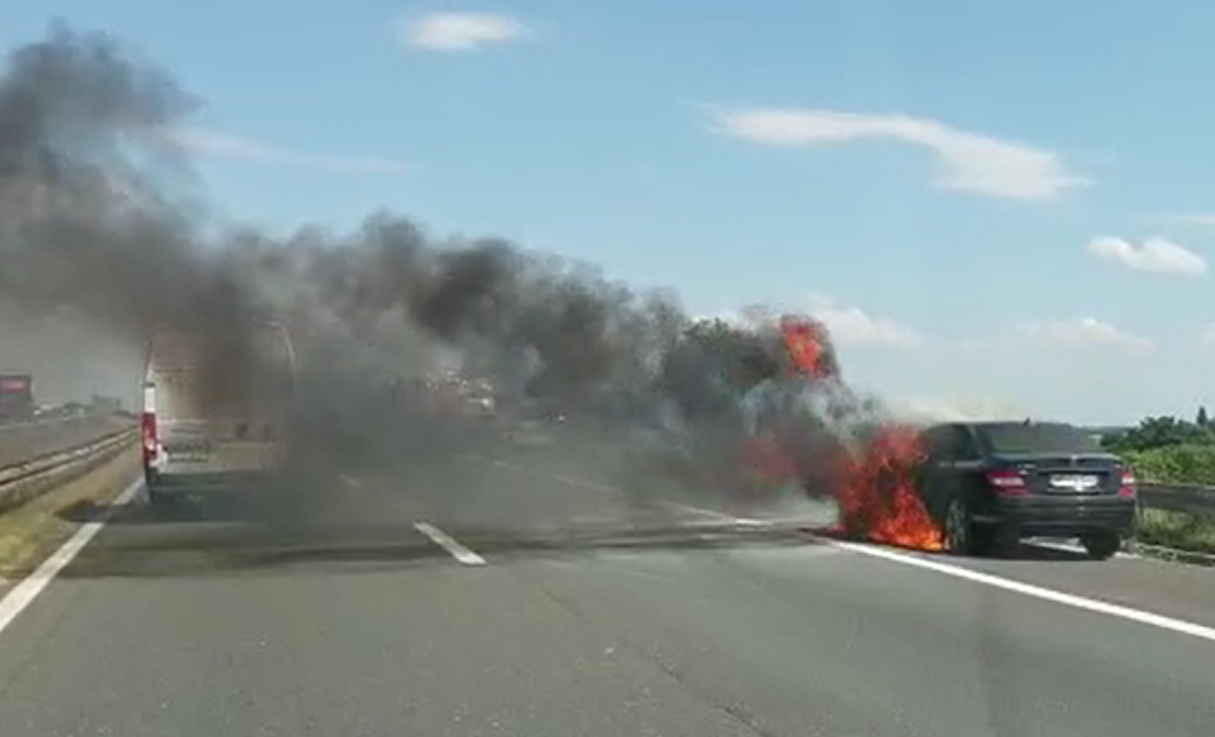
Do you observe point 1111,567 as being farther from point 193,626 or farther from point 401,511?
point 401,511

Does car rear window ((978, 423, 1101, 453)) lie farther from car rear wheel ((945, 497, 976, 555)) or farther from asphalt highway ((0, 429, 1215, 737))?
asphalt highway ((0, 429, 1215, 737))

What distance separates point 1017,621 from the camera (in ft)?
50.6

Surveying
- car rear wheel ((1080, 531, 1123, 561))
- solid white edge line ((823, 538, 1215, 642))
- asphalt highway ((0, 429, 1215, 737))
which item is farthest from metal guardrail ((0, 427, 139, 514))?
car rear wheel ((1080, 531, 1123, 561))

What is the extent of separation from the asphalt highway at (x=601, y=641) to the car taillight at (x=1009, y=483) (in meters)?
0.76

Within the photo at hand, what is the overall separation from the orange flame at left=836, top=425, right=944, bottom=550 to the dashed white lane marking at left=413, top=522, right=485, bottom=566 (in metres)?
5.27

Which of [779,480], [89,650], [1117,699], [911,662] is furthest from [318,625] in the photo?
[779,480]

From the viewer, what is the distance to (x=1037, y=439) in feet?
74.1

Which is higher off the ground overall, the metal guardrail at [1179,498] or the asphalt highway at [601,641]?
the metal guardrail at [1179,498]

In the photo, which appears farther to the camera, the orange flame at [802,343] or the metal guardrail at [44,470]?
the metal guardrail at [44,470]

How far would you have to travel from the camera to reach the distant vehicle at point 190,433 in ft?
98.6

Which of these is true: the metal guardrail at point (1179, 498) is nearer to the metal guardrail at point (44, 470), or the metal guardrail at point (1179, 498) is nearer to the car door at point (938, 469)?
the car door at point (938, 469)

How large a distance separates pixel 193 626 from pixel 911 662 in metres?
5.71

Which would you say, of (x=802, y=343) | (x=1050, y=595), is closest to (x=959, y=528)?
(x=1050, y=595)

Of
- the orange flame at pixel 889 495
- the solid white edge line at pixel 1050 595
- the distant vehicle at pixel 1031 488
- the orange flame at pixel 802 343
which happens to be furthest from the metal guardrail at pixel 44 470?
the distant vehicle at pixel 1031 488
